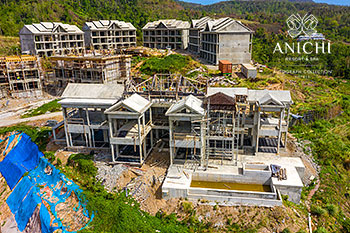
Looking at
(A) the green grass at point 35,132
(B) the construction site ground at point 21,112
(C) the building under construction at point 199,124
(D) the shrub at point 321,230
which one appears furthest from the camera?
(B) the construction site ground at point 21,112

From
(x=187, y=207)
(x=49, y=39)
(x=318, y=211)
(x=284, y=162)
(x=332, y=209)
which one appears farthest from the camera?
(x=49, y=39)

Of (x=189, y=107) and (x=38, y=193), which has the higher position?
(x=189, y=107)

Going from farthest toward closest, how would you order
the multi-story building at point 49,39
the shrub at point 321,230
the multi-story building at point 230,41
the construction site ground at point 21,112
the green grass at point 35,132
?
the multi-story building at point 49,39 < the multi-story building at point 230,41 < the construction site ground at point 21,112 < the green grass at point 35,132 < the shrub at point 321,230

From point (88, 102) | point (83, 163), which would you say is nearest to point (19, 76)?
point (88, 102)

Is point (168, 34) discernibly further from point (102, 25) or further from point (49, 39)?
point (49, 39)

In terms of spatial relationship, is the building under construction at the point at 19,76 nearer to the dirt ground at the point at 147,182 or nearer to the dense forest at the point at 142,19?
the dirt ground at the point at 147,182

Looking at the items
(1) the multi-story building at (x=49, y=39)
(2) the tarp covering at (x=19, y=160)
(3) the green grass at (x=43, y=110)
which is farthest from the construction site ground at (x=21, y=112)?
(1) the multi-story building at (x=49, y=39)
